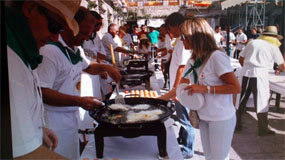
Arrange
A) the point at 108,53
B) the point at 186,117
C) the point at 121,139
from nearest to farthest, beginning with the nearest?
the point at 121,139 → the point at 186,117 → the point at 108,53

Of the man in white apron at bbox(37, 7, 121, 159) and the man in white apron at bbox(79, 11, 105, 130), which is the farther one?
the man in white apron at bbox(79, 11, 105, 130)

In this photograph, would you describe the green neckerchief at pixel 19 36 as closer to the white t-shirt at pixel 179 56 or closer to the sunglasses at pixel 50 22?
the sunglasses at pixel 50 22

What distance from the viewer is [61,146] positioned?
1.74 meters

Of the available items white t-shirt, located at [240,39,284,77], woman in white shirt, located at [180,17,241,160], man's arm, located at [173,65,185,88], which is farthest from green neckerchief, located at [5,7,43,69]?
white t-shirt, located at [240,39,284,77]

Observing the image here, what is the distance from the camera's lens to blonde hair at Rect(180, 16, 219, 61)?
1998 millimetres

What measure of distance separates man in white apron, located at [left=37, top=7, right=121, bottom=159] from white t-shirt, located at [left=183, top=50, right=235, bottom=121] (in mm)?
902

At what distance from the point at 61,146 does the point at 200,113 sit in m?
1.13

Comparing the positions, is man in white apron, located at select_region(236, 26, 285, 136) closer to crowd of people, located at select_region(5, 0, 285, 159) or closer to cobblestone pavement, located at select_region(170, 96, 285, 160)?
crowd of people, located at select_region(5, 0, 285, 159)

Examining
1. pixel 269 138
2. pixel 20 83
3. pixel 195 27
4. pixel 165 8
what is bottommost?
pixel 269 138

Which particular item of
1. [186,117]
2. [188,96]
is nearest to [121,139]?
[188,96]

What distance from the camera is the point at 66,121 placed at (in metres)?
1.76

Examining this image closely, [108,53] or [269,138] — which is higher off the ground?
[108,53]

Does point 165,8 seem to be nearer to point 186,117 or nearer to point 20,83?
point 186,117

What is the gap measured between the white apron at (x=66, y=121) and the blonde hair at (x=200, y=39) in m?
0.96
